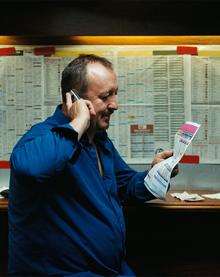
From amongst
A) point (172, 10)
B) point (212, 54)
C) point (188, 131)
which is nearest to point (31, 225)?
point (188, 131)

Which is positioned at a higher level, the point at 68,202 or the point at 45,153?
the point at 45,153

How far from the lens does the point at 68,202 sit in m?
1.68

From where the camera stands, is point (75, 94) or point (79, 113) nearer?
point (79, 113)

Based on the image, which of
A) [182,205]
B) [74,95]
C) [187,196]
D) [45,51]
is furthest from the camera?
[45,51]

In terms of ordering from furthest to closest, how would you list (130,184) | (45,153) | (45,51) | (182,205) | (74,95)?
(45,51)
(182,205)
(130,184)
(74,95)
(45,153)

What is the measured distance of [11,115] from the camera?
3.01 m

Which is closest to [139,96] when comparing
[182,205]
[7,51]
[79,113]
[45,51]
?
[45,51]

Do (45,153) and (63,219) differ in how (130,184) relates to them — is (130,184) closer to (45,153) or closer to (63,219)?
(63,219)

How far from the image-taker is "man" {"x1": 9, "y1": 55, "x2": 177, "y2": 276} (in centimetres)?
158

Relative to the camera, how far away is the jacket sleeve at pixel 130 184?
2062 mm

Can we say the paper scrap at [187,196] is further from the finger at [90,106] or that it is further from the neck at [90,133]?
the finger at [90,106]

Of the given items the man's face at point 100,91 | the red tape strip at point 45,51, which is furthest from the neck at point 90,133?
the red tape strip at point 45,51

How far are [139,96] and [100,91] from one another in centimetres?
119

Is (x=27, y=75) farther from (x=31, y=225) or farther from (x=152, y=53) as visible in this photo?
(x=31, y=225)
